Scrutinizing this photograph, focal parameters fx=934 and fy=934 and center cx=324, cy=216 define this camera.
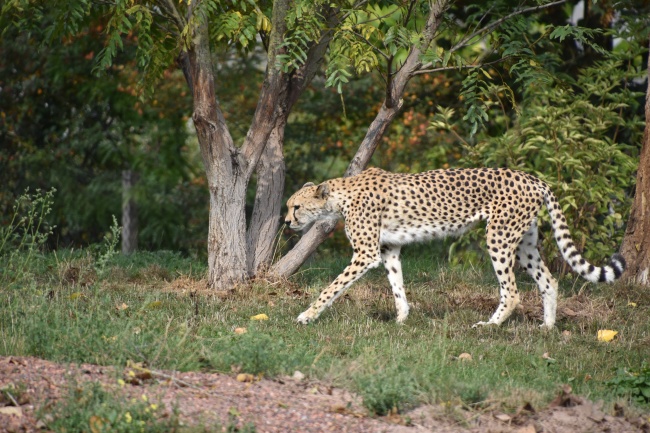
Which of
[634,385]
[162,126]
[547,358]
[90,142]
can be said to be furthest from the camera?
[90,142]

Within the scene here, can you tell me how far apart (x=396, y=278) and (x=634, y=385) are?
2590 mm

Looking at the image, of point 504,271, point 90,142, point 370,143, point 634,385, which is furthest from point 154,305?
point 90,142

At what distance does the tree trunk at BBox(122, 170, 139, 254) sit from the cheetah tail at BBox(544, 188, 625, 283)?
7283 millimetres

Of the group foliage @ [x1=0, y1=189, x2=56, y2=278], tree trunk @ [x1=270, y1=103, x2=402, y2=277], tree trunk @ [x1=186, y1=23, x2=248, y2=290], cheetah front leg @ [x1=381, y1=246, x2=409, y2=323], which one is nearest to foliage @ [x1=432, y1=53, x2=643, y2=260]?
tree trunk @ [x1=270, y1=103, x2=402, y2=277]

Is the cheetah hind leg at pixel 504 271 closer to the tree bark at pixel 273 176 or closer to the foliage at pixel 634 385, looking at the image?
the foliage at pixel 634 385

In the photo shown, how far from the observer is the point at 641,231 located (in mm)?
9023

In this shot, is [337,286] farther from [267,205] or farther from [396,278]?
[267,205]

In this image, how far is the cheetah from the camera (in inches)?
298

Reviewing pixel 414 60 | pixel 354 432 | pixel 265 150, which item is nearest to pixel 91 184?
pixel 265 150

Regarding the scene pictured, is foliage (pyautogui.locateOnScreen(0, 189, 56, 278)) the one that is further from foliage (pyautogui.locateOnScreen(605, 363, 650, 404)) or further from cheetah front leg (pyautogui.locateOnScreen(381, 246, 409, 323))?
foliage (pyautogui.locateOnScreen(605, 363, 650, 404))

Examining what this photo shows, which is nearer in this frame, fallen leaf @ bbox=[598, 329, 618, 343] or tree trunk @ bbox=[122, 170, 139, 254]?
fallen leaf @ bbox=[598, 329, 618, 343]

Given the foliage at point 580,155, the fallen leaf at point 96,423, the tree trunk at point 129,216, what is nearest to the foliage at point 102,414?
the fallen leaf at point 96,423

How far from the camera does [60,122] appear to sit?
15.0m

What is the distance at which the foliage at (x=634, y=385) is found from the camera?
544cm
